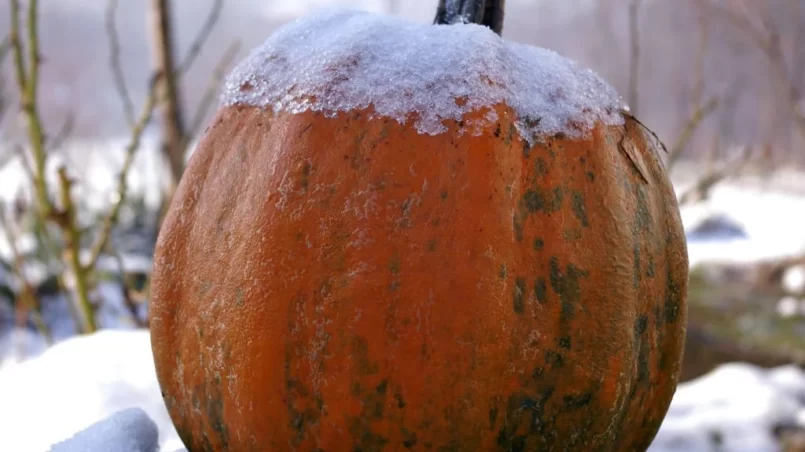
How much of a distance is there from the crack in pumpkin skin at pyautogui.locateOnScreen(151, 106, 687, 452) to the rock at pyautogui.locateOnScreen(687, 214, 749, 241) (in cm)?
650

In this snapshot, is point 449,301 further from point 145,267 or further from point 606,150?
point 145,267

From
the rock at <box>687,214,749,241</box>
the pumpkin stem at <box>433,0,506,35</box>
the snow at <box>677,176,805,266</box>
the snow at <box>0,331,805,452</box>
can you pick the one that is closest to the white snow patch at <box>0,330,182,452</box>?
the snow at <box>0,331,805,452</box>

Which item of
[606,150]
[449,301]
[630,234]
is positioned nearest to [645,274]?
[630,234]

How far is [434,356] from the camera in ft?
2.38

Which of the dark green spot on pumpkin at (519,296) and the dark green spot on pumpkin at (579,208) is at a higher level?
the dark green spot on pumpkin at (579,208)

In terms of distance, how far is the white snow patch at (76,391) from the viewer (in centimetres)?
106

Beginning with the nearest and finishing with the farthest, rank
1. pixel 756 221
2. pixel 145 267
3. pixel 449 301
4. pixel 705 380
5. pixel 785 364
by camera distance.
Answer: pixel 449 301 → pixel 705 380 → pixel 785 364 → pixel 145 267 → pixel 756 221

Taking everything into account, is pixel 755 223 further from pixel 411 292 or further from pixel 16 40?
pixel 411 292

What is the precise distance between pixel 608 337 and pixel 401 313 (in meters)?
0.25

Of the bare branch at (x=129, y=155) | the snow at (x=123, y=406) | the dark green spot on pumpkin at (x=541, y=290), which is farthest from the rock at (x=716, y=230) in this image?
the dark green spot on pumpkin at (x=541, y=290)

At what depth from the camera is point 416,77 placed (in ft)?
2.58

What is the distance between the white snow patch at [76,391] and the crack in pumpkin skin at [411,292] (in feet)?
1.14

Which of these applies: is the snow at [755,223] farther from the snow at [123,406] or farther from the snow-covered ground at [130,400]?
the snow at [123,406]

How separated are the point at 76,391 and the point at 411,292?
0.77 m
